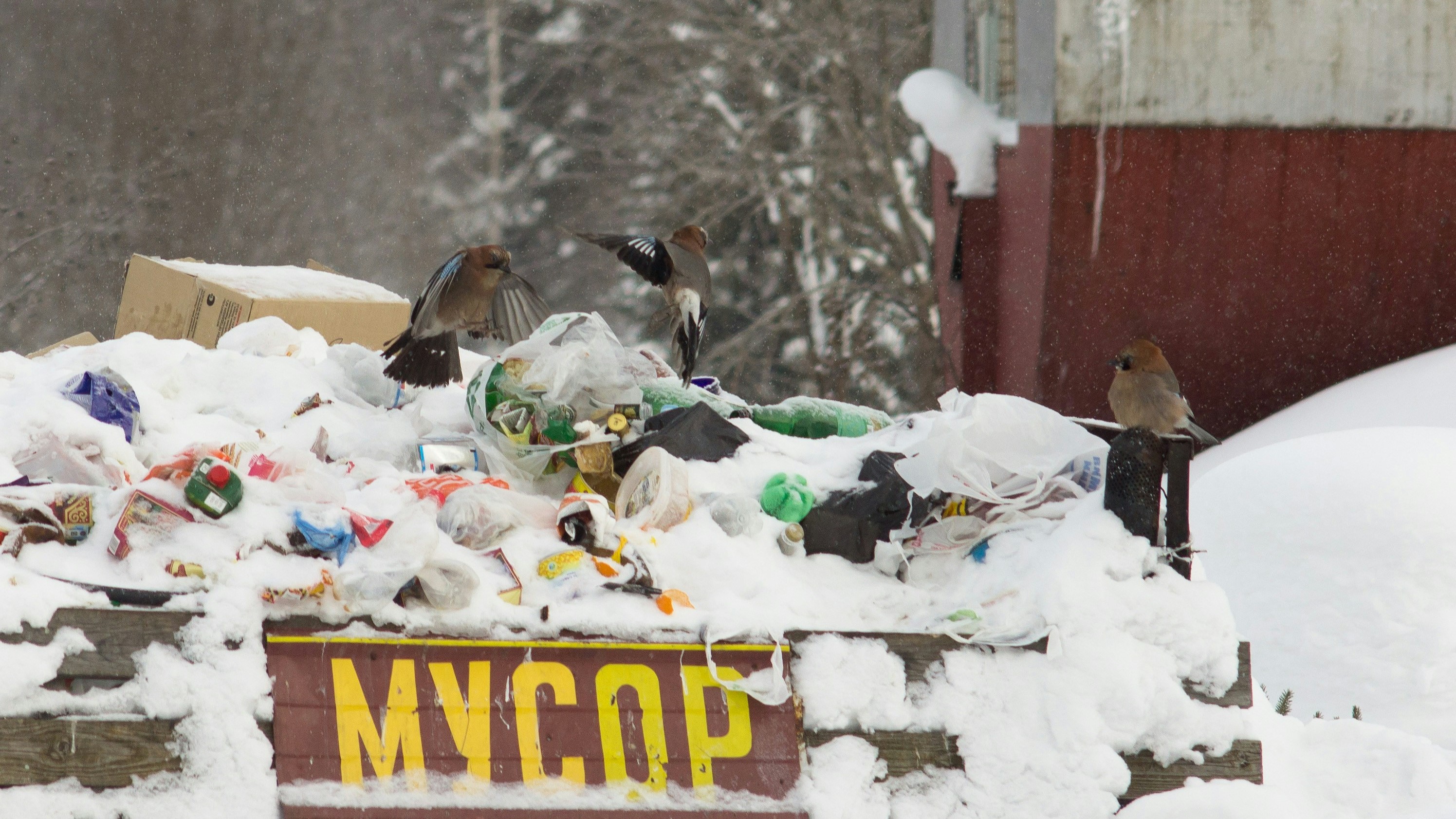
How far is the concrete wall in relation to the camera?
848cm

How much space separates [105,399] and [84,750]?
3.51 ft

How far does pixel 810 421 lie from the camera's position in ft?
12.5

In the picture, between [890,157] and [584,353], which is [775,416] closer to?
[584,353]

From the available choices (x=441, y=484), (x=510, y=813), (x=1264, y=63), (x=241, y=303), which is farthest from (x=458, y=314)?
(x=1264, y=63)

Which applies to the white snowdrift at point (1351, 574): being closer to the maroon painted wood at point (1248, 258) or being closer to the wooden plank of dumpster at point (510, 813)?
the wooden plank of dumpster at point (510, 813)

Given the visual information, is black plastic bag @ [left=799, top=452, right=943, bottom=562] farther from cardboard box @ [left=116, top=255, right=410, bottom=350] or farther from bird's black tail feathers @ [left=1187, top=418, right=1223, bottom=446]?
cardboard box @ [left=116, top=255, right=410, bottom=350]

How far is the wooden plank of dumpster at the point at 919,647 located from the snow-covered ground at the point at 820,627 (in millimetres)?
18

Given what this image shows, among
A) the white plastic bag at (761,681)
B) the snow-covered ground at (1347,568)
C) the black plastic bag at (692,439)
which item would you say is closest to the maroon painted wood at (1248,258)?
the snow-covered ground at (1347,568)

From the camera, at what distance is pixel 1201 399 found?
8.73m

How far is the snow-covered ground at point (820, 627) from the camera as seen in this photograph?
2.35 meters

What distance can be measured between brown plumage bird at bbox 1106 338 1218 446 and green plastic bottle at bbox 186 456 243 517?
109 inches

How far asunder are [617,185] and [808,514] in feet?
38.1

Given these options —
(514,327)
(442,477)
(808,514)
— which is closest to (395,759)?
(442,477)

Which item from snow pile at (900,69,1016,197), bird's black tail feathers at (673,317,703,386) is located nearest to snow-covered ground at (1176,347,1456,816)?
bird's black tail feathers at (673,317,703,386)
